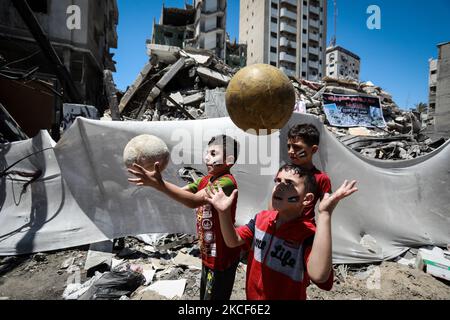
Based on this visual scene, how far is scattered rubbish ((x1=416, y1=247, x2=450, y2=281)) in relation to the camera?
3.69 metres

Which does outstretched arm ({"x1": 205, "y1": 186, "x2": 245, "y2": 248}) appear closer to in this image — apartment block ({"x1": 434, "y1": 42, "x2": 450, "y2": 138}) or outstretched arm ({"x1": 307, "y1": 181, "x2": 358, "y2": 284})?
outstretched arm ({"x1": 307, "y1": 181, "x2": 358, "y2": 284})

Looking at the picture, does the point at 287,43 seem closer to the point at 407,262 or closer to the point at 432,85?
the point at 432,85

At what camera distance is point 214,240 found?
2.04m

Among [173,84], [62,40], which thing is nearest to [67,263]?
[173,84]

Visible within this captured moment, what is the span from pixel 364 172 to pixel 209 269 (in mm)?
3298

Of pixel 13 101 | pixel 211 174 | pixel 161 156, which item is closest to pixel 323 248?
pixel 211 174

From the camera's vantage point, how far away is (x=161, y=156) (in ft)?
6.64

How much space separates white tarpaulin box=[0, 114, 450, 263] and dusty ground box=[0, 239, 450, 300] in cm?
20

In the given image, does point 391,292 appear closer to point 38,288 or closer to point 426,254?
point 426,254

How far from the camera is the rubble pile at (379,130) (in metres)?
7.78

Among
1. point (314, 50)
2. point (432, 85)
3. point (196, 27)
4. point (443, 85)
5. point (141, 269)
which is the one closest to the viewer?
point (141, 269)

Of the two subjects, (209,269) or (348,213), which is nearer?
(209,269)

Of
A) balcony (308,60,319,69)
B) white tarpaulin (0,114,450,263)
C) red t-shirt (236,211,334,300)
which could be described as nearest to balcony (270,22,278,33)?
balcony (308,60,319,69)

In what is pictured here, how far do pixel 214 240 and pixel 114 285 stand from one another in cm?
189
